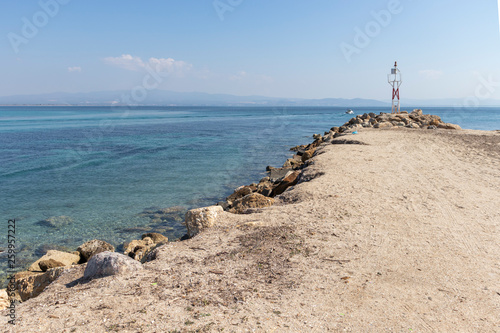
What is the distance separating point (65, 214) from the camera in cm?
1173

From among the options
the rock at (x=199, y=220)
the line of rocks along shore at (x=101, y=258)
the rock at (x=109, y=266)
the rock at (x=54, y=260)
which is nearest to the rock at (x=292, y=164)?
the line of rocks along shore at (x=101, y=258)

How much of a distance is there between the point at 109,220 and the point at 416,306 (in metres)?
9.70

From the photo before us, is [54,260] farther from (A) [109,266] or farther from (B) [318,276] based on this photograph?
(B) [318,276]

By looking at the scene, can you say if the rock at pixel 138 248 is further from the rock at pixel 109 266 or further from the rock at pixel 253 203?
the rock at pixel 253 203

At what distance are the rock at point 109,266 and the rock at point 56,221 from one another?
6.71 metres

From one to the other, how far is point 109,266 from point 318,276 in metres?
3.02

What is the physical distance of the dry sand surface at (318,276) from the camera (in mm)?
3809

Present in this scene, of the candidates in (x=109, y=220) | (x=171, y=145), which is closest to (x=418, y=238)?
(x=109, y=220)

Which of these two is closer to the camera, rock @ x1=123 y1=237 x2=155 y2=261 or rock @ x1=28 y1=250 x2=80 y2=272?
rock @ x1=123 y1=237 x2=155 y2=261

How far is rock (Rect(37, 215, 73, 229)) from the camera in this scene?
10.8 m

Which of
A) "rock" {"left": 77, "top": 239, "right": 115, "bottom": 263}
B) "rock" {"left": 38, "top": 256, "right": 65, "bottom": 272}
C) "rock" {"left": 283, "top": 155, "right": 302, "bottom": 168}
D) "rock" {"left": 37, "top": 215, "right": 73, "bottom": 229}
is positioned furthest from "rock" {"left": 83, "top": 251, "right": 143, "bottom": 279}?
"rock" {"left": 283, "top": 155, "right": 302, "bottom": 168}

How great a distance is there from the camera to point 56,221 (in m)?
11.1

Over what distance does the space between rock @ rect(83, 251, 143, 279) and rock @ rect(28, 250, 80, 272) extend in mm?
2909

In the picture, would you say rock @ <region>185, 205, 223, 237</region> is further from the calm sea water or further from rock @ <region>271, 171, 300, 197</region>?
rock @ <region>271, 171, 300, 197</region>
